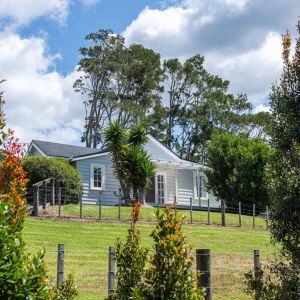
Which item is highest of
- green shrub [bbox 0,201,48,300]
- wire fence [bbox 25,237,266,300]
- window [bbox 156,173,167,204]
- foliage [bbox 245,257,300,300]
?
window [bbox 156,173,167,204]

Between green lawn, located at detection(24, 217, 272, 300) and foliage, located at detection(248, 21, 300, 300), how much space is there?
1.84m

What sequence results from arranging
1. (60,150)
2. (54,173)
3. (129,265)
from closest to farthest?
(129,265), (54,173), (60,150)

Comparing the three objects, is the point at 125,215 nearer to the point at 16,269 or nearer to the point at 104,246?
the point at 104,246

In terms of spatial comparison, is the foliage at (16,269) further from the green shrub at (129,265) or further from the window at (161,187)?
the window at (161,187)

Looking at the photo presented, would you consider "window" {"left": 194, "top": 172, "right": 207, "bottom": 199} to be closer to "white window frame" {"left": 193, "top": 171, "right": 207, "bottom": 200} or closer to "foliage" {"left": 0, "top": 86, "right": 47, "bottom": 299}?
"white window frame" {"left": 193, "top": 171, "right": 207, "bottom": 200}

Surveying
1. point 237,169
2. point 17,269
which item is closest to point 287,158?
point 17,269

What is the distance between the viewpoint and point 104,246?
1588 centimetres

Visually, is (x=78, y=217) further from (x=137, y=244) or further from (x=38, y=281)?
(x=38, y=281)

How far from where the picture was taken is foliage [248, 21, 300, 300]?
267 inches

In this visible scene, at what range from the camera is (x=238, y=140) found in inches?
1410

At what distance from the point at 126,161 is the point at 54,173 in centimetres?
418

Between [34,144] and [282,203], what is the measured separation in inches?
1119

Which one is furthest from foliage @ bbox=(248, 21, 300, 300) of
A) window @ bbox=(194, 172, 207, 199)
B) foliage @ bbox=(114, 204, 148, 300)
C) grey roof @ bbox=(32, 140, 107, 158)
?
window @ bbox=(194, 172, 207, 199)

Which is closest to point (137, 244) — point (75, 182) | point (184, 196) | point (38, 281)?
point (38, 281)
